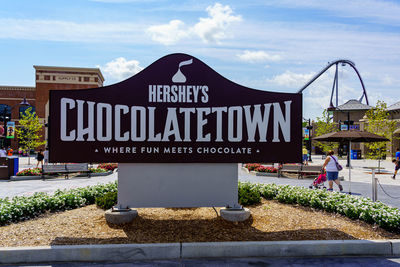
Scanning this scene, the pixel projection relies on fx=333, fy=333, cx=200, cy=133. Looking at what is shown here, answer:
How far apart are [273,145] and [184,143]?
198 cm

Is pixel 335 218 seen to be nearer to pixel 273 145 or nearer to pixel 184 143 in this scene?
pixel 273 145

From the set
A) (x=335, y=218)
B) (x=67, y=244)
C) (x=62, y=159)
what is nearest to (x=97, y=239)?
(x=67, y=244)

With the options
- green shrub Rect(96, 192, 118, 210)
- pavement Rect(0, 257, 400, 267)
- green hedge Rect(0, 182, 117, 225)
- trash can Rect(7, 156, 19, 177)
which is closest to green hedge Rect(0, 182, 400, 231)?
green hedge Rect(0, 182, 117, 225)

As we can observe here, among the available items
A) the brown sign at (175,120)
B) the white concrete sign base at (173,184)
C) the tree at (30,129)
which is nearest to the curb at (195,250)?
the white concrete sign base at (173,184)

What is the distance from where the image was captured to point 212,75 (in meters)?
7.35

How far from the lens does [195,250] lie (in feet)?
19.3

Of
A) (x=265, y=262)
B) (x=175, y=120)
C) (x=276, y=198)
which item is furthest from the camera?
(x=276, y=198)

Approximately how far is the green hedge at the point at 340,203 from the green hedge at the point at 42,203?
4.26m

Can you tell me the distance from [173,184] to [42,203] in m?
3.44

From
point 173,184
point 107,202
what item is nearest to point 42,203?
point 107,202

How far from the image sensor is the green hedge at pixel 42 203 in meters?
7.43

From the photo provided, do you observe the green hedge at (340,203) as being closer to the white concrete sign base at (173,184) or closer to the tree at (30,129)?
the white concrete sign base at (173,184)

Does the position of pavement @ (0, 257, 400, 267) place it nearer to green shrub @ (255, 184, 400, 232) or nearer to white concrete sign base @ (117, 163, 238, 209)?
green shrub @ (255, 184, 400, 232)

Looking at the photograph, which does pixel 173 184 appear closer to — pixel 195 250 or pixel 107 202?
pixel 195 250
